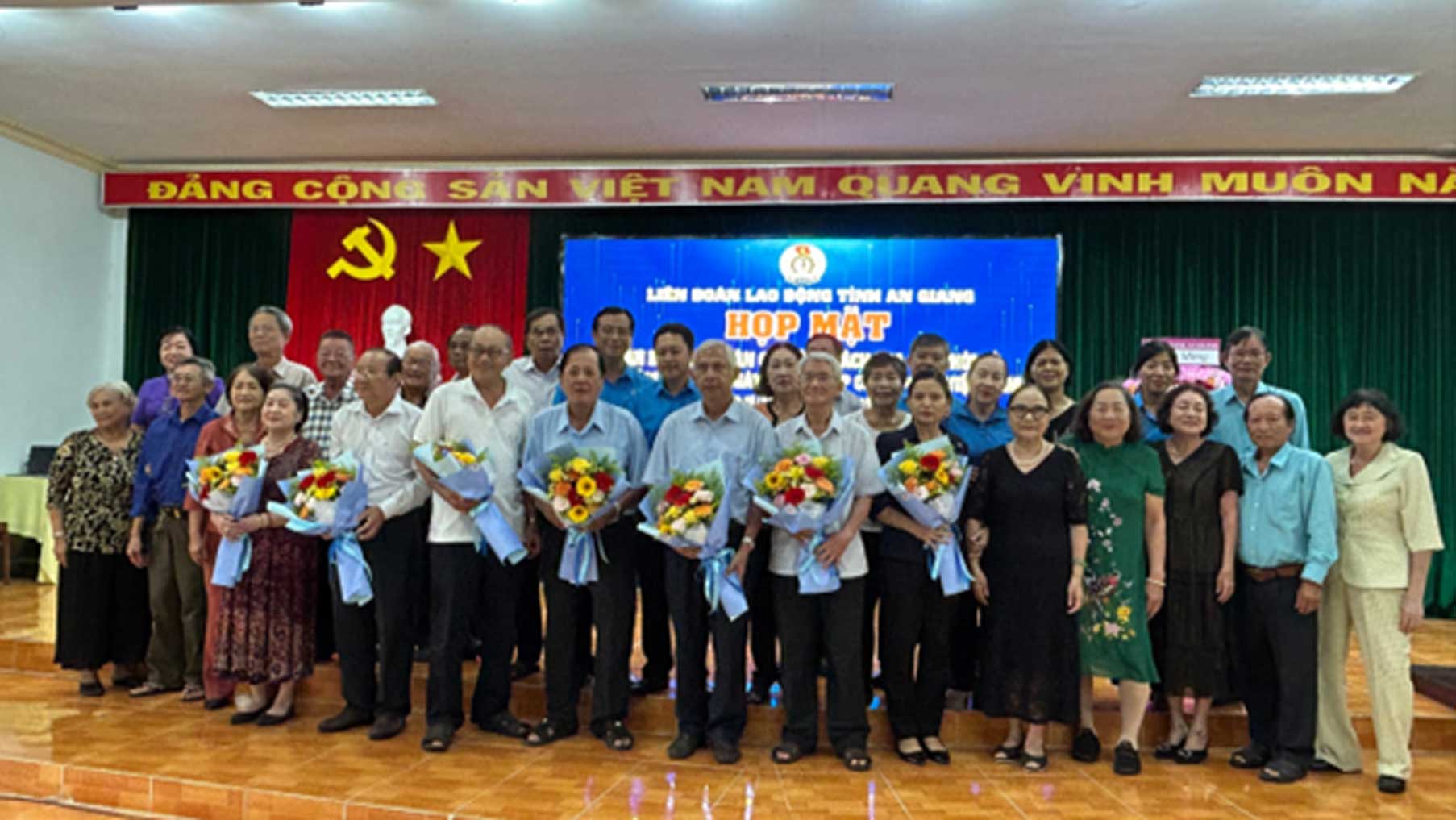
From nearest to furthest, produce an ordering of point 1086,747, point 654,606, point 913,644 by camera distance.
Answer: point 913,644 → point 1086,747 → point 654,606

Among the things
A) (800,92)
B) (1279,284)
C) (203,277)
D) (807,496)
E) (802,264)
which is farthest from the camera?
(203,277)

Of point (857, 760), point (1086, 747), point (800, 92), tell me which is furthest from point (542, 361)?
point (800, 92)

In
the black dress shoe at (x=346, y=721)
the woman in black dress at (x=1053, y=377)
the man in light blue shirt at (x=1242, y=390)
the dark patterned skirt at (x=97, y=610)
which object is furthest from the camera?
the dark patterned skirt at (x=97, y=610)

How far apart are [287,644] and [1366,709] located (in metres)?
4.13

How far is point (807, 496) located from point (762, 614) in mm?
767

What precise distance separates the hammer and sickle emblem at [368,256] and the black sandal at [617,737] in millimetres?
5149

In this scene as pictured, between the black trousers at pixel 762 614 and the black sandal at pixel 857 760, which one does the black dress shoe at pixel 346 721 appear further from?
the black sandal at pixel 857 760

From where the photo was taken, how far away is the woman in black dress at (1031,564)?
3371 millimetres

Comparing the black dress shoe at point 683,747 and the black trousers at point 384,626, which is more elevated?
the black trousers at point 384,626

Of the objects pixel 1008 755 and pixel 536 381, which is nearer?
pixel 1008 755

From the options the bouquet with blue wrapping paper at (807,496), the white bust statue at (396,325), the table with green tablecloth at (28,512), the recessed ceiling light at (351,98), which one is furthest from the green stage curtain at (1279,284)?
the table with green tablecloth at (28,512)

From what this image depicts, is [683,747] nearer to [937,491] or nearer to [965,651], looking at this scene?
[965,651]

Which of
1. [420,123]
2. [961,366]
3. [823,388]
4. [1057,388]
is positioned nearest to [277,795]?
[823,388]

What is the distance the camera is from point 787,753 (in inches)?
136
